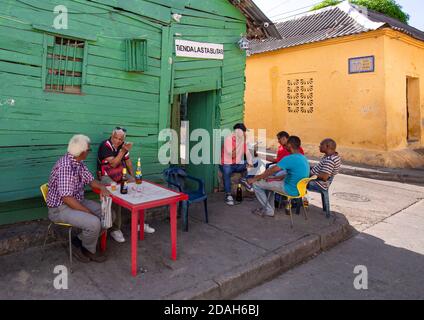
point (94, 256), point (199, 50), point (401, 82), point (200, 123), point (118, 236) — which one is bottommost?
point (94, 256)

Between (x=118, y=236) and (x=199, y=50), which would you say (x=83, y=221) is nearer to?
(x=118, y=236)

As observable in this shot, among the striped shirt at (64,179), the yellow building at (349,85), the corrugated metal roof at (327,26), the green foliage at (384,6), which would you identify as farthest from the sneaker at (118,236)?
the green foliage at (384,6)

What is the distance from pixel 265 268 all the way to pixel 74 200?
241 centimetres

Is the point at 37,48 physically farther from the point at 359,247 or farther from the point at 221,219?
the point at 359,247

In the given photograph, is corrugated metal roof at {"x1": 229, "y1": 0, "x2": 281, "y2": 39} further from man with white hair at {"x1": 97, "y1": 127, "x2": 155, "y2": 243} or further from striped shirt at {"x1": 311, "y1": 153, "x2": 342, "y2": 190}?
man with white hair at {"x1": 97, "y1": 127, "x2": 155, "y2": 243}

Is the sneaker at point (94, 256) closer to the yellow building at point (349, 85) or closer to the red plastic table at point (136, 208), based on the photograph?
the red plastic table at point (136, 208)

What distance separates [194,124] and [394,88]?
7.59 metres

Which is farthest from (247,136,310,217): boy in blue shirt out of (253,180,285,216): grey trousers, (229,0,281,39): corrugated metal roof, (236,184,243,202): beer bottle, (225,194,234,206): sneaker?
(229,0,281,39): corrugated metal roof

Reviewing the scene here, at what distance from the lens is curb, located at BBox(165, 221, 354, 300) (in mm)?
3357

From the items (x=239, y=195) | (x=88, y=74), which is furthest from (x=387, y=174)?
(x=88, y=74)

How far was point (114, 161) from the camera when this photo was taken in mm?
4508

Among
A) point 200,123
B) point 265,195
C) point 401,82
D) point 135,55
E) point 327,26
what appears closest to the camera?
point 135,55

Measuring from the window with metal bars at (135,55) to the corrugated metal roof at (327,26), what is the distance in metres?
5.80
